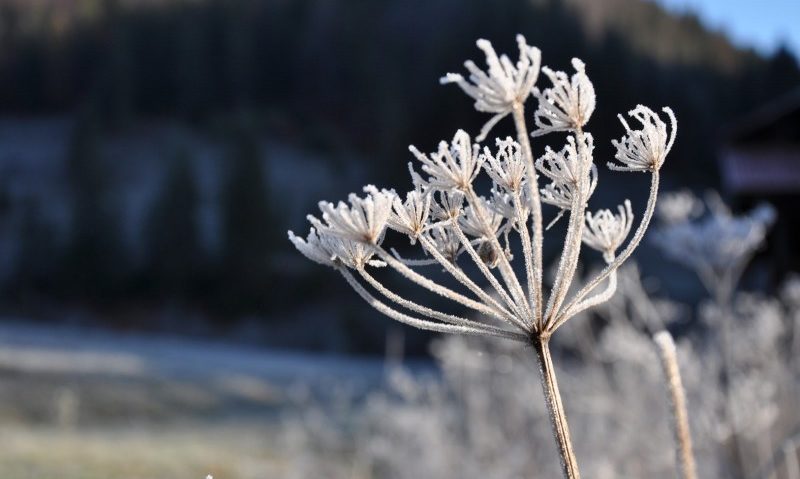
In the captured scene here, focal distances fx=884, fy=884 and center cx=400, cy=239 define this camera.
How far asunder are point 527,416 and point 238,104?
37.5 metres

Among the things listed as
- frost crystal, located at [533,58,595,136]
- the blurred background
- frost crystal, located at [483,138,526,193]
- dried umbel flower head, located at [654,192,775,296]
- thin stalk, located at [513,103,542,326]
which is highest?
the blurred background

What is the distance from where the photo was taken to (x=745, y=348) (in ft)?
14.5

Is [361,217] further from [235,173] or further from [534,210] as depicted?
[235,173]

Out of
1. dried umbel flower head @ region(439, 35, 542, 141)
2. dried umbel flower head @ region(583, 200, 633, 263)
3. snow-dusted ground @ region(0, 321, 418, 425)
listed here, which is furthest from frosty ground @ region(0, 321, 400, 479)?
dried umbel flower head @ region(439, 35, 542, 141)

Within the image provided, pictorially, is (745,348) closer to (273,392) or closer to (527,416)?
(527,416)

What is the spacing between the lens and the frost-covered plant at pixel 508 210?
68 centimetres

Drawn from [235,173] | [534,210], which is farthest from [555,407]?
[235,173]

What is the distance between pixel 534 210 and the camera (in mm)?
729

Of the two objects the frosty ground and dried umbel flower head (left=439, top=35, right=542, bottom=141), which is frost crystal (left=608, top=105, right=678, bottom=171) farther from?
the frosty ground

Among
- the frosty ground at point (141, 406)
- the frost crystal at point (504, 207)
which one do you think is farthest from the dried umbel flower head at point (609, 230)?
the frosty ground at point (141, 406)

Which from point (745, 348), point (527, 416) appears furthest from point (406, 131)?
point (745, 348)

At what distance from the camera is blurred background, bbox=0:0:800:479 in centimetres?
1137

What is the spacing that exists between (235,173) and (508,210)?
33748mm

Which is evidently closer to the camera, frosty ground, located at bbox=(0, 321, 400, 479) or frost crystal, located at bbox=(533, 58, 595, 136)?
frost crystal, located at bbox=(533, 58, 595, 136)
